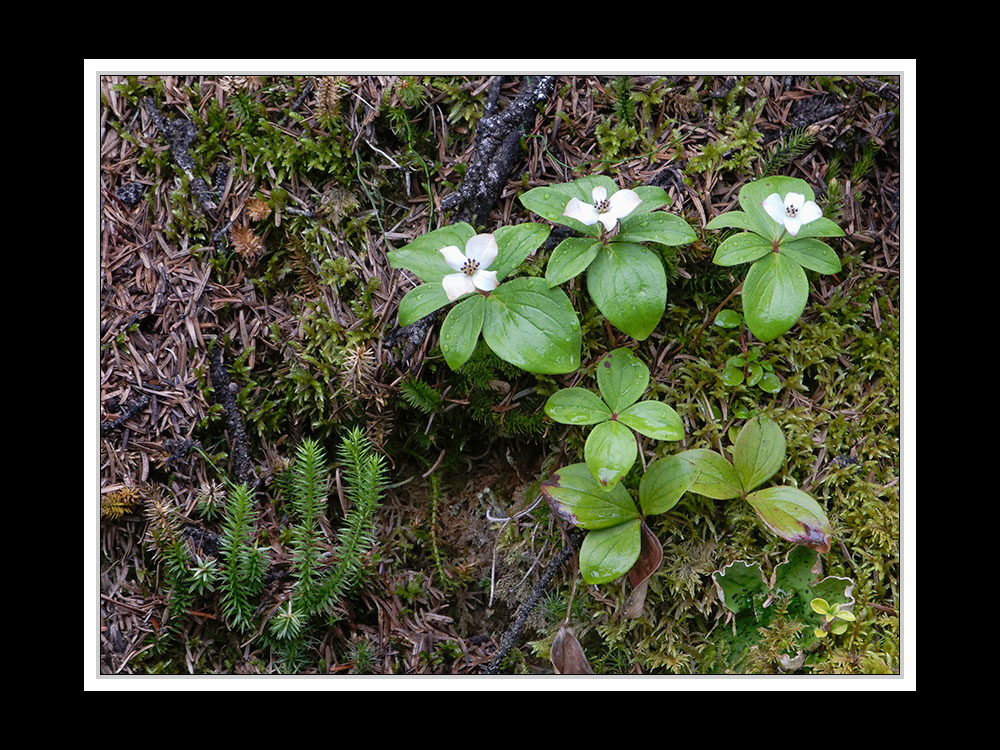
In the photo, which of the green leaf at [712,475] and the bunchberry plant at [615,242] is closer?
the bunchberry plant at [615,242]

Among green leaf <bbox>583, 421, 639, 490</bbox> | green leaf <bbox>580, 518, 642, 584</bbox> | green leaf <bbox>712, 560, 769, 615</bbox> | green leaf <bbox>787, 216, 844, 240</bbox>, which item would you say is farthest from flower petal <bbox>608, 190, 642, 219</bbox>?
green leaf <bbox>712, 560, 769, 615</bbox>

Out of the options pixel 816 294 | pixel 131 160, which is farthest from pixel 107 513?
pixel 816 294

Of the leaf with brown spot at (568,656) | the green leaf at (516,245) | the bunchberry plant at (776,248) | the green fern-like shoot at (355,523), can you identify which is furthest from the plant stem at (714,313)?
the green fern-like shoot at (355,523)

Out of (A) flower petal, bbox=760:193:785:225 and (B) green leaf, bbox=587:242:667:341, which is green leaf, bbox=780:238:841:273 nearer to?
(A) flower petal, bbox=760:193:785:225

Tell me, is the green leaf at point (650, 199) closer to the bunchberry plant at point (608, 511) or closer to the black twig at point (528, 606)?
the bunchberry plant at point (608, 511)

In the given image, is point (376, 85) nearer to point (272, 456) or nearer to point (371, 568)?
point (272, 456)
